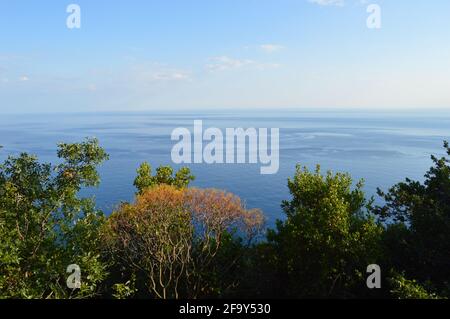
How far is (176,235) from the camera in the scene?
2612 cm

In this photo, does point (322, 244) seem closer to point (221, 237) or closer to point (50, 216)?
point (221, 237)

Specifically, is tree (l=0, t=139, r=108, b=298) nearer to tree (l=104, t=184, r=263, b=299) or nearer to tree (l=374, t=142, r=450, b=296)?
tree (l=104, t=184, r=263, b=299)

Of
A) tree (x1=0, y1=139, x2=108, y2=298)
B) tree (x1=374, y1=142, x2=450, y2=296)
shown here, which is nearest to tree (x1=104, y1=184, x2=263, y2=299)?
tree (x1=0, y1=139, x2=108, y2=298)

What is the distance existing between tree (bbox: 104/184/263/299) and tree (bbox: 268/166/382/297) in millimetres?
3827

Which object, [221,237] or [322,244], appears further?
[221,237]

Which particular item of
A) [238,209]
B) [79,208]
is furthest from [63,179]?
[238,209]

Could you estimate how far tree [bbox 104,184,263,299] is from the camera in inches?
998

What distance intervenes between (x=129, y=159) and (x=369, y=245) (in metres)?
104

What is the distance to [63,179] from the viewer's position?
1734 centimetres

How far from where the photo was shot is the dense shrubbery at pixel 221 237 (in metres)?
16.8

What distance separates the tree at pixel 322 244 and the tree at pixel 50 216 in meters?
12.6

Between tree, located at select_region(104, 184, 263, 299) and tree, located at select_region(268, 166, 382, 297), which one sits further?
tree, located at select_region(104, 184, 263, 299)

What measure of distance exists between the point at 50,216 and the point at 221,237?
16.1m

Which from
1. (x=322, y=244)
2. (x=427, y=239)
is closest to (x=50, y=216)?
(x=322, y=244)
